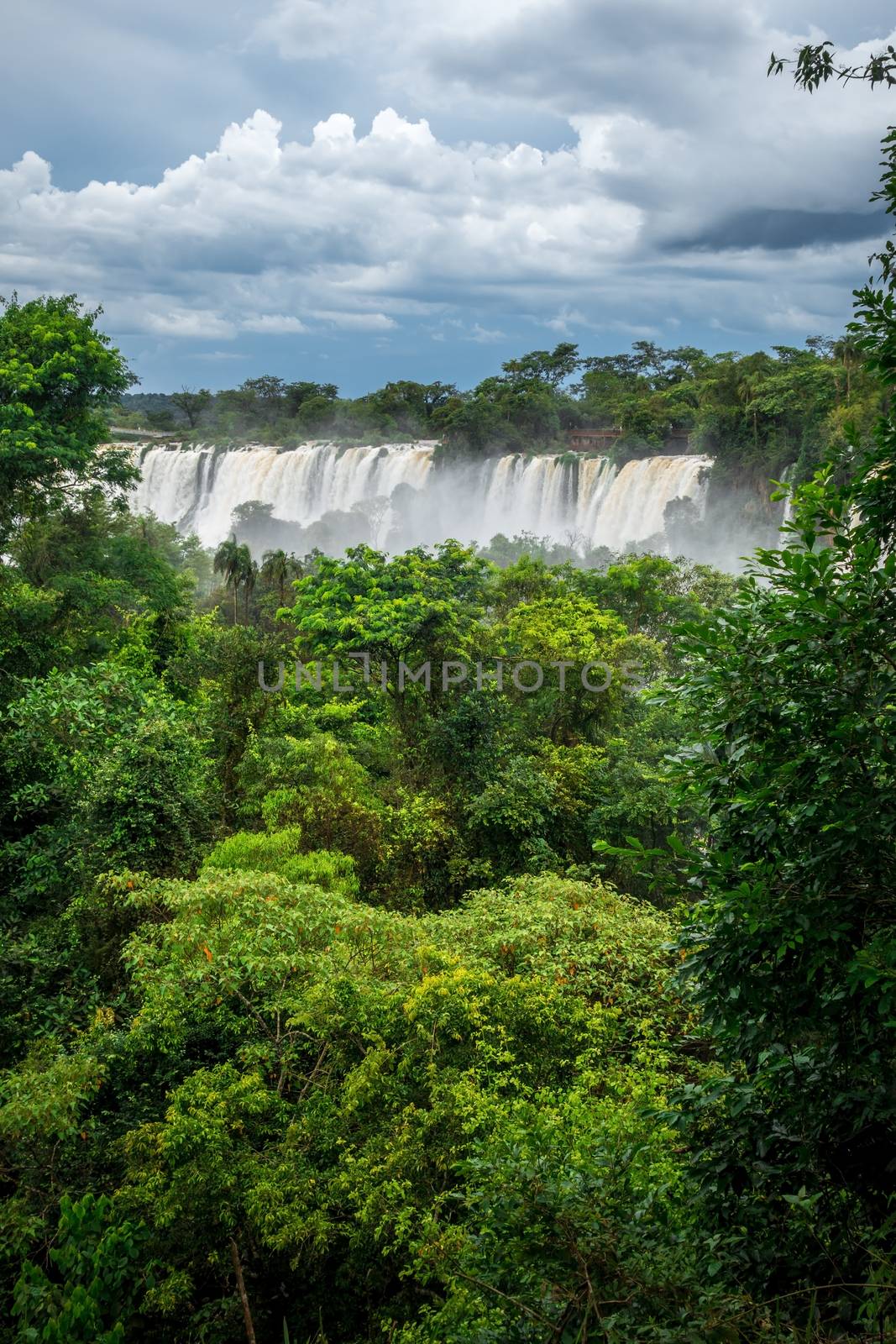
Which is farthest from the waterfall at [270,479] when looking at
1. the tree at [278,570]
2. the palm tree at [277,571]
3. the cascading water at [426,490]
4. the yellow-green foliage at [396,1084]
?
the yellow-green foliage at [396,1084]

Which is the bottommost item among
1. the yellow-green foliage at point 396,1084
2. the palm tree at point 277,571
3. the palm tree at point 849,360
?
the yellow-green foliage at point 396,1084

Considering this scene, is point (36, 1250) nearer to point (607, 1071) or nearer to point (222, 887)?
point (222, 887)

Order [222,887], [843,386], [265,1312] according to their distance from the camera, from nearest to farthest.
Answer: [265,1312]
[222,887]
[843,386]

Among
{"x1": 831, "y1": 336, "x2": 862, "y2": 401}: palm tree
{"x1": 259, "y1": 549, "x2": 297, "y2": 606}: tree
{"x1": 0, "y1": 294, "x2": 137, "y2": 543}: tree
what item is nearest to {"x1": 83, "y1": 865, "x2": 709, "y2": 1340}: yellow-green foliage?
{"x1": 0, "y1": 294, "x2": 137, "y2": 543}: tree

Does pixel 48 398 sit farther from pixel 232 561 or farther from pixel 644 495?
pixel 644 495

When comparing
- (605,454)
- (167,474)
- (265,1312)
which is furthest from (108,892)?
(167,474)

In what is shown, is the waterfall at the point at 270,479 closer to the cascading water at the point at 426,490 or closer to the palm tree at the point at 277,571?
the cascading water at the point at 426,490
